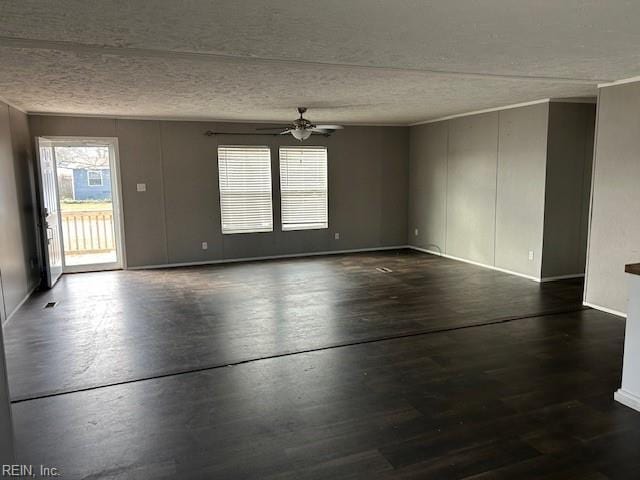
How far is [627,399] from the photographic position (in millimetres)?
2846

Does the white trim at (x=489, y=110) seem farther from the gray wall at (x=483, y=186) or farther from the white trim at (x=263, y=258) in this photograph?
the white trim at (x=263, y=258)

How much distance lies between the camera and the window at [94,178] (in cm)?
734

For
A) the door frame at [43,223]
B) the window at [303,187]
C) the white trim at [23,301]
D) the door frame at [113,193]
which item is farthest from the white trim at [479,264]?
the white trim at [23,301]

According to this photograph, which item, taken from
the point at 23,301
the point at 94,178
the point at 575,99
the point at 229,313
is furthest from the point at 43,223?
the point at 575,99

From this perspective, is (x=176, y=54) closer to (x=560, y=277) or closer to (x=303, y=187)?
(x=303, y=187)

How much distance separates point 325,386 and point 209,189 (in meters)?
5.22

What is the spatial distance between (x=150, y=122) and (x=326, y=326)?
475 cm

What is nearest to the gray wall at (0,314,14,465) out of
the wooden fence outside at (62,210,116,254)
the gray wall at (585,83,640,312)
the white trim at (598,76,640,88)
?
the gray wall at (585,83,640,312)

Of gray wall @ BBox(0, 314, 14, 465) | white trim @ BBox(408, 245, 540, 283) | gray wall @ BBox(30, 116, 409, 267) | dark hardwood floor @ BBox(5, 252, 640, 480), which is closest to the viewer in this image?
gray wall @ BBox(0, 314, 14, 465)

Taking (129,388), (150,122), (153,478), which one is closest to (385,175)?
(150,122)

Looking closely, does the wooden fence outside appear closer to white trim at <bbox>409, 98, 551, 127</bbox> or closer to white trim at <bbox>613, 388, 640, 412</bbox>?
white trim at <bbox>409, 98, 551, 127</bbox>

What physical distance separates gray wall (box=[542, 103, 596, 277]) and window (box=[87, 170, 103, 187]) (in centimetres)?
678

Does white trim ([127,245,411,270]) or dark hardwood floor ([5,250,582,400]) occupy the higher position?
white trim ([127,245,411,270])

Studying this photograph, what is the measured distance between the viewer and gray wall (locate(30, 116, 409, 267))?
281 inches
